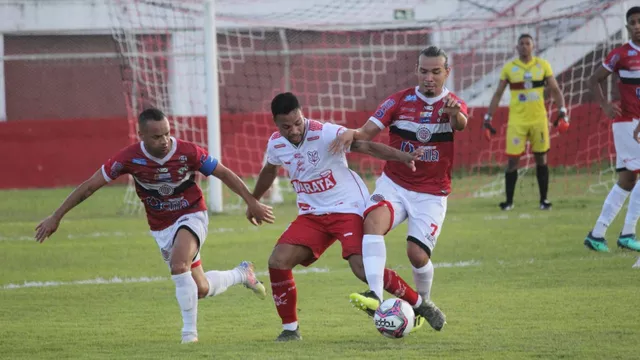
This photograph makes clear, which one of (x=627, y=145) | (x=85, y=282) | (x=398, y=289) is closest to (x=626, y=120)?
(x=627, y=145)

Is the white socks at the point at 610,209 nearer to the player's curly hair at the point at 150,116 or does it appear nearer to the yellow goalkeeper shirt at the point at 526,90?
the yellow goalkeeper shirt at the point at 526,90

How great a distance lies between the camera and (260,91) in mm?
26250

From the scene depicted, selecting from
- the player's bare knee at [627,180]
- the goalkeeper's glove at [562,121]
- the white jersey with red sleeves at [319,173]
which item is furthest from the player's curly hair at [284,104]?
the goalkeeper's glove at [562,121]

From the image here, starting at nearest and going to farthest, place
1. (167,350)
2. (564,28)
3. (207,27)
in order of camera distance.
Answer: (167,350), (207,27), (564,28)

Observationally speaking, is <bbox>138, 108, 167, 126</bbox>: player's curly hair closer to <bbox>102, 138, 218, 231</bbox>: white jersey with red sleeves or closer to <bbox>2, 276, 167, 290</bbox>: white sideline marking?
<bbox>102, 138, 218, 231</bbox>: white jersey with red sleeves

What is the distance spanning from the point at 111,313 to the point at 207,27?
812 centimetres

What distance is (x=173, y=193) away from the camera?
7762 millimetres

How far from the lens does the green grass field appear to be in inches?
261

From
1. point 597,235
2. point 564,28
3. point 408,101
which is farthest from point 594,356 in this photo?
point 564,28

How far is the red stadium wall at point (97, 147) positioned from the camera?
70.3 feet

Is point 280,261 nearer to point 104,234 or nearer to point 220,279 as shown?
point 220,279

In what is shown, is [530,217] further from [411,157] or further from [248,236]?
[411,157]

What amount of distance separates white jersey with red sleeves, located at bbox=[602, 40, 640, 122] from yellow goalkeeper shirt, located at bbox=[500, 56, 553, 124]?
14.5ft

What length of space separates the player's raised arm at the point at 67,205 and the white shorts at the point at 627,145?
17.6ft
